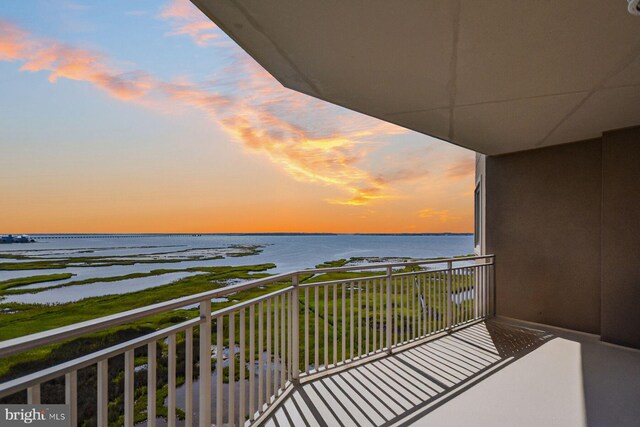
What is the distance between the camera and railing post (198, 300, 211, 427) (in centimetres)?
163

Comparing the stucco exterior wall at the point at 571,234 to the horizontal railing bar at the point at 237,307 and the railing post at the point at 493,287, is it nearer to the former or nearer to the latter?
the railing post at the point at 493,287

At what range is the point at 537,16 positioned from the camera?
158cm

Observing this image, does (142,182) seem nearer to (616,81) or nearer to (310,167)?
(310,167)

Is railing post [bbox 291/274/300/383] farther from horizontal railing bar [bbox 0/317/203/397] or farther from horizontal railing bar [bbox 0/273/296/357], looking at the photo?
horizontal railing bar [bbox 0/317/203/397]

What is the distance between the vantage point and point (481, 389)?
104 inches

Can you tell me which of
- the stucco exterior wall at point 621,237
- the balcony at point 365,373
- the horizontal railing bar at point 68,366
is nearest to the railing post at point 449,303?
the balcony at point 365,373

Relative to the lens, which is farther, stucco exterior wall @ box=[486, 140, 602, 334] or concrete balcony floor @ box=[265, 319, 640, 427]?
stucco exterior wall @ box=[486, 140, 602, 334]

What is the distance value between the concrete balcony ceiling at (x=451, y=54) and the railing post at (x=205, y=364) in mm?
1509

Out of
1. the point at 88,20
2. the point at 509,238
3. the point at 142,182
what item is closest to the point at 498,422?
the point at 509,238

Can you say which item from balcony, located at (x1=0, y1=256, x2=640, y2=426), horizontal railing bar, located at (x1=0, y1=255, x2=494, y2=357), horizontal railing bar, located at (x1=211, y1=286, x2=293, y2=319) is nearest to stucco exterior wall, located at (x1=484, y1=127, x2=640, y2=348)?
balcony, located at (x1=0, y1=256, x2=640, y2=426)

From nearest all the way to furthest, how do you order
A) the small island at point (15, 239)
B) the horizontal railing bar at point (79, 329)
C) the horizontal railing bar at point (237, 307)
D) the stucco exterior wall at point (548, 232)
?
the horizontal railing bar at point (79, 329)
the horizontal railing bar at point (237, 307)
the stucco exterior wall at point (548, 232)
the small island at point (15, 239)

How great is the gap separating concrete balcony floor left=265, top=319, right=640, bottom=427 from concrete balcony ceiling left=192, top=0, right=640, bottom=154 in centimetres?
236

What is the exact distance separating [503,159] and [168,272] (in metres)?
24.3

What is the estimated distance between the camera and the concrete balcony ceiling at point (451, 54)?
1.55m
